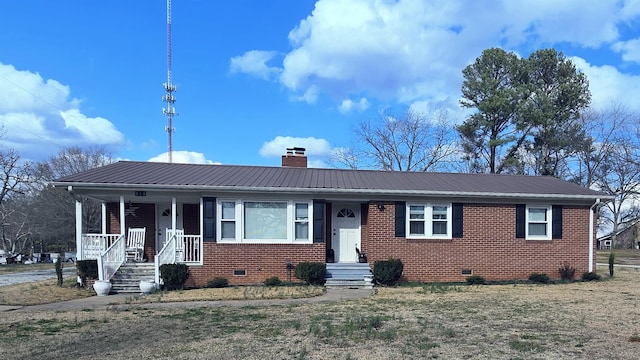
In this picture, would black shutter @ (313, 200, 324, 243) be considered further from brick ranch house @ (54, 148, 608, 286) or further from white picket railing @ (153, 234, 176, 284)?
white picket railing @ (153, 234, 176, 284)

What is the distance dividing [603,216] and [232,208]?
47.0 m

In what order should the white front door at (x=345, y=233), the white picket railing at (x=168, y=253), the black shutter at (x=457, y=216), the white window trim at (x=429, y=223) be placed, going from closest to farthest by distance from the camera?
the white picket railing at (x=168, y=253) → the white window trim at (x=429, y=223) → the black shutter at (x=457, y=216) → the white front door at (x=345, y=233)

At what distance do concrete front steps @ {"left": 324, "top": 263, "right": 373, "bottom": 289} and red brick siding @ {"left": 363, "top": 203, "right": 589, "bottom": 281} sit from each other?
1.61 ft

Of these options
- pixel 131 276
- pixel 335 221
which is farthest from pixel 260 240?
pixel 131 276

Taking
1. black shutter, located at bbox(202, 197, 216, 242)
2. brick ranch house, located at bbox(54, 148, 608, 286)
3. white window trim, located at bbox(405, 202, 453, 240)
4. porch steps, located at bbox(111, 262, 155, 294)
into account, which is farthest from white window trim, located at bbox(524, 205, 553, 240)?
porch steps, located at bbox(111, 262, 155, 294)

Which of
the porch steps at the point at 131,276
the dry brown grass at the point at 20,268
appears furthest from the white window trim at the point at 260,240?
the dry brown grass at the point at 20,268

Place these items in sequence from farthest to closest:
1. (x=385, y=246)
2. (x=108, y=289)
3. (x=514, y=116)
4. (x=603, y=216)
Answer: (x=603, y=216) → (x=514, y=116) → (x=385, y=246) → (x=108, y=289)

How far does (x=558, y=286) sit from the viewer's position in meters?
14.3

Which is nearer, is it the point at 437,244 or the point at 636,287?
the point at 636,287

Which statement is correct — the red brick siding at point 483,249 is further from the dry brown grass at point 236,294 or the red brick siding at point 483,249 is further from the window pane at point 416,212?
the dry brown grass at point 236,294

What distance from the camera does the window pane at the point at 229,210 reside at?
48.2 ft

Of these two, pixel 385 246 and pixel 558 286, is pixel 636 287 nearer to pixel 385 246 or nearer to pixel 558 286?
pixel 558 286

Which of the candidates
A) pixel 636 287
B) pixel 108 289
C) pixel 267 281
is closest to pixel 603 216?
pixel 636 287

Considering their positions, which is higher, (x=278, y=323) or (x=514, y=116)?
(x=514, y=116)
